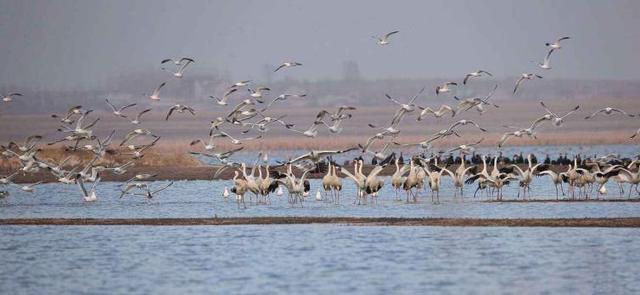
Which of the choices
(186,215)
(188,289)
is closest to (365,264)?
(188,289)

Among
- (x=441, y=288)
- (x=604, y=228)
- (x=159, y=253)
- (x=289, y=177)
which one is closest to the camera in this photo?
(x=441, y=288)

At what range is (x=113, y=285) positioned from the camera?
72.2 ft

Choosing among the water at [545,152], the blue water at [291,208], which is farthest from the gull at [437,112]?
the water at [545,152]

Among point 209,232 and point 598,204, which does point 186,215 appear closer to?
point 209,232

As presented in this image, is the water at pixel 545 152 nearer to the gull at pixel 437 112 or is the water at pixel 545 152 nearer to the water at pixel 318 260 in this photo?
the gull at pixel 437 112

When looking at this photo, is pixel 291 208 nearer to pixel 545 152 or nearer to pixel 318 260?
pixel 318 260

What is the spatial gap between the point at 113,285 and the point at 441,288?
544 cm

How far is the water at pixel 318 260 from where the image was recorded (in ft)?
70.7

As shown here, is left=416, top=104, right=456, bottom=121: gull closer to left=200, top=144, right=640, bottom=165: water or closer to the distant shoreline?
the distant shoreline

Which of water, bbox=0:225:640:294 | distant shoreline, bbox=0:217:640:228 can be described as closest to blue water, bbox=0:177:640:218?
distant shoreline, bbox=0:217:640:228

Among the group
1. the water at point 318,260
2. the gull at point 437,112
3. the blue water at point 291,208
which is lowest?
the water at point 318,260

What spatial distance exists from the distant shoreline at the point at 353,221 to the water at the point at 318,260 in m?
0.18

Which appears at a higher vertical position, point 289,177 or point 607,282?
point 289,177

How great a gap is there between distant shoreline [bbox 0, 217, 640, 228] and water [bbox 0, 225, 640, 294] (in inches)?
6.9
